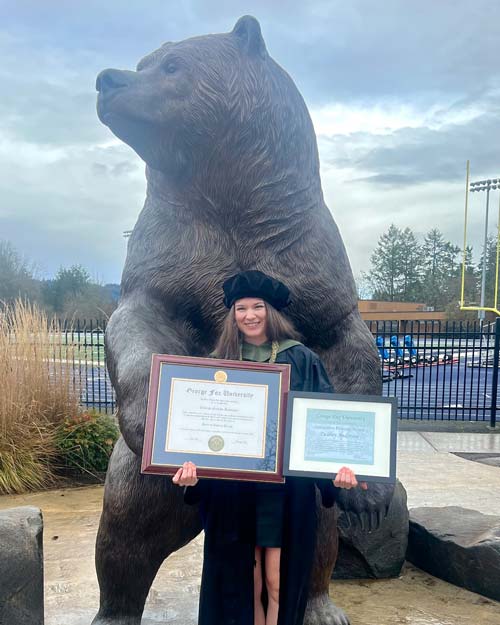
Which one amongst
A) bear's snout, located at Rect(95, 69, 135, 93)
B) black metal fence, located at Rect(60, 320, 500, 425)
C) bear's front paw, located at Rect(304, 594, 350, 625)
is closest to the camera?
bear's snout, located at Rect(95, 69, 135, 93)

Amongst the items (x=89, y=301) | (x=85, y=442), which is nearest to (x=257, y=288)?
(x=85, y=442)

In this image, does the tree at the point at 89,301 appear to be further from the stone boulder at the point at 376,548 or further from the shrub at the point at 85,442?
the stone boulder at the point at 376,548

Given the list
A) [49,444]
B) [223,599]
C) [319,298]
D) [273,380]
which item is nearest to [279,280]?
[319,298]

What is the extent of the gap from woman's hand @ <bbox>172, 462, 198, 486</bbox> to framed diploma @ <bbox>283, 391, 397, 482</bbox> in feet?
0.82

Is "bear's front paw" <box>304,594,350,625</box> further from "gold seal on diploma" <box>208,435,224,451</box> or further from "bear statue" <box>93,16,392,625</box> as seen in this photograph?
"gold seal on diploma" <box>208,435,224,451</box>

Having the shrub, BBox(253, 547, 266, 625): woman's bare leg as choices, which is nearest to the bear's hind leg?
BBox(253, 547, 266, 625): woman's bare leg

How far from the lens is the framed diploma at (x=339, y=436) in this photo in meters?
1.75

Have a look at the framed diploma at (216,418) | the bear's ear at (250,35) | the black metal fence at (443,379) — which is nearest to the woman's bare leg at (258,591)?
the framed diploma at (216,418)

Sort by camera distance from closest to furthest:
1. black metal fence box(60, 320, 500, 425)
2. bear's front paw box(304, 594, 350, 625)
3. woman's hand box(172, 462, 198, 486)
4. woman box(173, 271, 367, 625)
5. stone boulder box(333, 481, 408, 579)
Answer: woman's hand box(172, 462, 198, 486)
woman box(173, 271, 367, 625)
bear's front paw box(304, 594, 350, 625)
stone boulder box(333, 481, 408, 579)
black metal fence box(60, 320, 500, 425)

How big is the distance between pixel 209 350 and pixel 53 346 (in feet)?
14.5

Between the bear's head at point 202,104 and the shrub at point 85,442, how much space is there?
13.7ft

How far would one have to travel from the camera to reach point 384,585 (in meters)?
3.38

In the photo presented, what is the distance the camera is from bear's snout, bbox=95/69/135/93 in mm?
2059

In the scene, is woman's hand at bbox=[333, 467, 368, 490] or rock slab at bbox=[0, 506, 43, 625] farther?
rock slab at bbox=[0, 506, 43, 625]
